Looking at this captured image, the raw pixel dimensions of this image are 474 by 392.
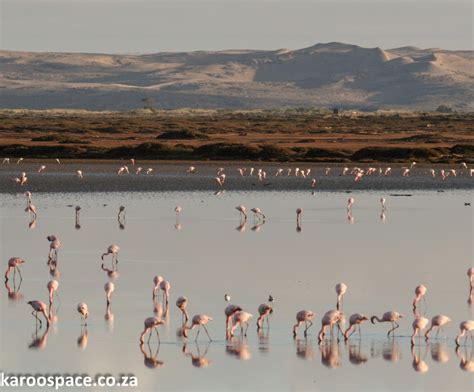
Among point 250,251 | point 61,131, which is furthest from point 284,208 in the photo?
point 61,131

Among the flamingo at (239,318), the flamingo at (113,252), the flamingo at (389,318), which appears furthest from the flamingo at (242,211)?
the flamingo at (239,318)

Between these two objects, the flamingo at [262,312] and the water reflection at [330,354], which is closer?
the water reflection at [330,354]

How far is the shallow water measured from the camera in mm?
13306

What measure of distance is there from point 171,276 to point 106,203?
14.3 m

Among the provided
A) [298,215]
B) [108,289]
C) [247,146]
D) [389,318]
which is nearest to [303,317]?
[389,318]

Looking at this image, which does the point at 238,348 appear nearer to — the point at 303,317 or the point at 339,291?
the point at 303,317

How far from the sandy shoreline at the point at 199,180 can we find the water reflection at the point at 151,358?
24094mm

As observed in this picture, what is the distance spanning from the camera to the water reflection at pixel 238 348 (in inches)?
550

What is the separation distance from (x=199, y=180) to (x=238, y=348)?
27682 millimetres

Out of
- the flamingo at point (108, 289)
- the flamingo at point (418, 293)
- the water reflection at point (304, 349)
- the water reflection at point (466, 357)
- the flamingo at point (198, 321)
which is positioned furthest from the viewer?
Result: the flamingo at point (418, 293)

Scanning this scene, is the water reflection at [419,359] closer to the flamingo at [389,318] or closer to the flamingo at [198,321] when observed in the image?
the flamingo at [389,318]

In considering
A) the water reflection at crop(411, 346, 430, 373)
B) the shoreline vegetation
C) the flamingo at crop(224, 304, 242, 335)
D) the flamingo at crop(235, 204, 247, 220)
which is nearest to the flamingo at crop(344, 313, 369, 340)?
the water reflection at crop(411, 346, 430, 373)

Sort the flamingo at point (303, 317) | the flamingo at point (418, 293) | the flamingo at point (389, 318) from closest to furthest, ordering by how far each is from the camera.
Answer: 1. the flamingo at point (303, 317)
2. the flamingo at point (389, 318)
3. the flamingo at point (418, 293)

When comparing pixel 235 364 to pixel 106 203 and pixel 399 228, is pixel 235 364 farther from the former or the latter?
pixel 106 203
